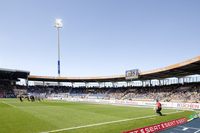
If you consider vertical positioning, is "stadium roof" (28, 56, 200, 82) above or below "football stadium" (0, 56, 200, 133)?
above

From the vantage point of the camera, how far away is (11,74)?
3467 inches

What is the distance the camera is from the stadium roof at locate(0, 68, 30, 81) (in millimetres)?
82325

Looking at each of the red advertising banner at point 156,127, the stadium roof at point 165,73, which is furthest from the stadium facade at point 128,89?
the red advertising banner at point 156,127

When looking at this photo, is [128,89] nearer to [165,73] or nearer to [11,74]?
[165,73]

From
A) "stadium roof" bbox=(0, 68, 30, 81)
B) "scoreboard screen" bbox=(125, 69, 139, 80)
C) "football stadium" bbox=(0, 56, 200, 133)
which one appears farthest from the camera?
"stadium roof" bbox=(0, 68, 30, 81)

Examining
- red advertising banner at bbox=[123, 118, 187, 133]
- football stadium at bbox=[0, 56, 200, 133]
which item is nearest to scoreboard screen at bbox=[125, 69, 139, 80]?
football stadium at bbox=[0, 56, 200, 133]

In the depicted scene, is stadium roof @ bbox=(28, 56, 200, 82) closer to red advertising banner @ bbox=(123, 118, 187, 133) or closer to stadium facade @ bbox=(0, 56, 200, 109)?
stadium facade @ bbox=(0, 56, 200, 109)

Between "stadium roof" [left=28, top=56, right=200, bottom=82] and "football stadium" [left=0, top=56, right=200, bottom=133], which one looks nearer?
"football stadium" [left=0, top=56, right=200, bottom=133]

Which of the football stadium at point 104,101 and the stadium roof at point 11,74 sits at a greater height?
the stadium roof at point 11,74

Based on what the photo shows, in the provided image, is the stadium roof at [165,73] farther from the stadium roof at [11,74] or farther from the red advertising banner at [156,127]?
the red advertising banner at [156,127]

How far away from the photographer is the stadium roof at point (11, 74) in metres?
82.3

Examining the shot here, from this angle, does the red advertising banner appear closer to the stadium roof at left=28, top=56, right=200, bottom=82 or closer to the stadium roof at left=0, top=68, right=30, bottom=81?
the stadium roof at left=28, top=56, right=200, bottom=82

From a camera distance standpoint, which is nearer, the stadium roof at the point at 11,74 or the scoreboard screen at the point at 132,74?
the scoreboard screen at the point at 132,74

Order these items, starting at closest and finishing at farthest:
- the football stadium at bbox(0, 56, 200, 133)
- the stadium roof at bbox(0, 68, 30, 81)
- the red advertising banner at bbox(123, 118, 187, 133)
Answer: the red advertising banner at bbox(123, 118, 187, 133), the football stadium at bbox(0, 56, 200, 133), the stadium roof at bbox(0, 68, 30, 81)
